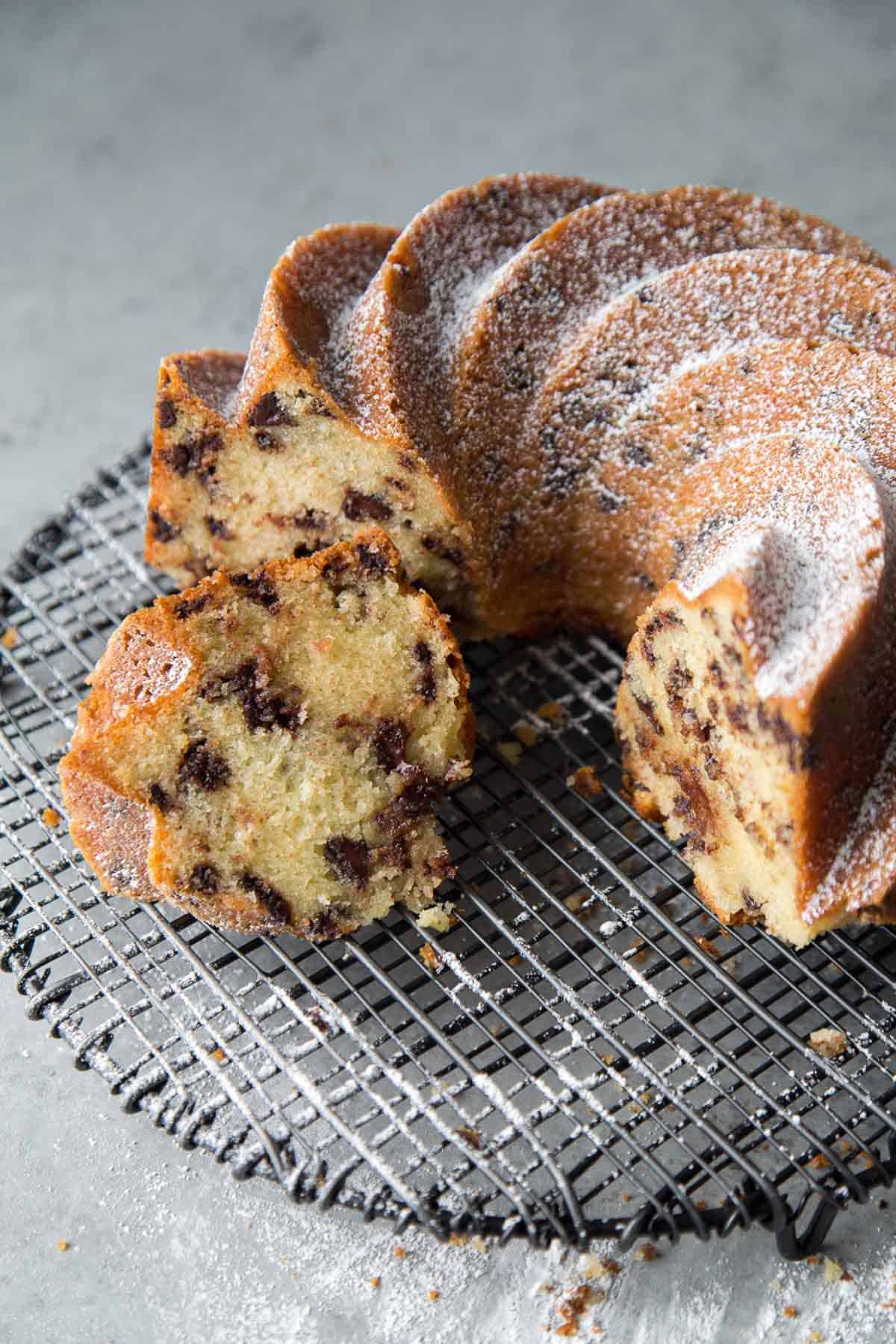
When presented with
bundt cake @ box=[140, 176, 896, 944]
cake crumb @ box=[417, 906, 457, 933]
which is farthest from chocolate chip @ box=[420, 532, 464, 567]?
cake crumb @ box=[417, 906, 457, 933]

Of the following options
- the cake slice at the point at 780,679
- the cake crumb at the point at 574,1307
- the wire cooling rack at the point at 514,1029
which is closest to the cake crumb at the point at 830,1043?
the wire cooling rack at the point at 514,1029

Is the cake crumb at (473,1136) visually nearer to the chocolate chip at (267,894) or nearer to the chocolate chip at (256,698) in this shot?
the chocolate chip at (267,894)

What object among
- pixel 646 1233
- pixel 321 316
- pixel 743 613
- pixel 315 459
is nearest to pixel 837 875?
pixel 743 613

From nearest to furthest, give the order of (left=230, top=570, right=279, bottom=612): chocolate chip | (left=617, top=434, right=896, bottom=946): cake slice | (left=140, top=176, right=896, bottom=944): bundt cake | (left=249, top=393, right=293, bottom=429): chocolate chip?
(left=617, top=434, right=896, bottom=946): cake slice < (left=140, top=176, right=896, bottom=944): bundt cake < (left=230, top=570, right=279, bottom=612): chocolate chip < (left=249, top=393, right=293, bottom=429): chocolate chip

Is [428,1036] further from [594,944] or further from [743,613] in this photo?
[743,613]

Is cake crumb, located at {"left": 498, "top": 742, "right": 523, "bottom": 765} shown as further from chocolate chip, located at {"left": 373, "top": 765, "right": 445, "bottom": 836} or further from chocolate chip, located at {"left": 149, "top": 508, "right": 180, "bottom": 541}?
chocolate chip, located at {"left": 149, "top": 508, "right": 180, "bottom": 541}

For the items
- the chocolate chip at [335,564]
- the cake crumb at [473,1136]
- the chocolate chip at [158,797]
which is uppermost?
the chocolate chip at [335,564]
